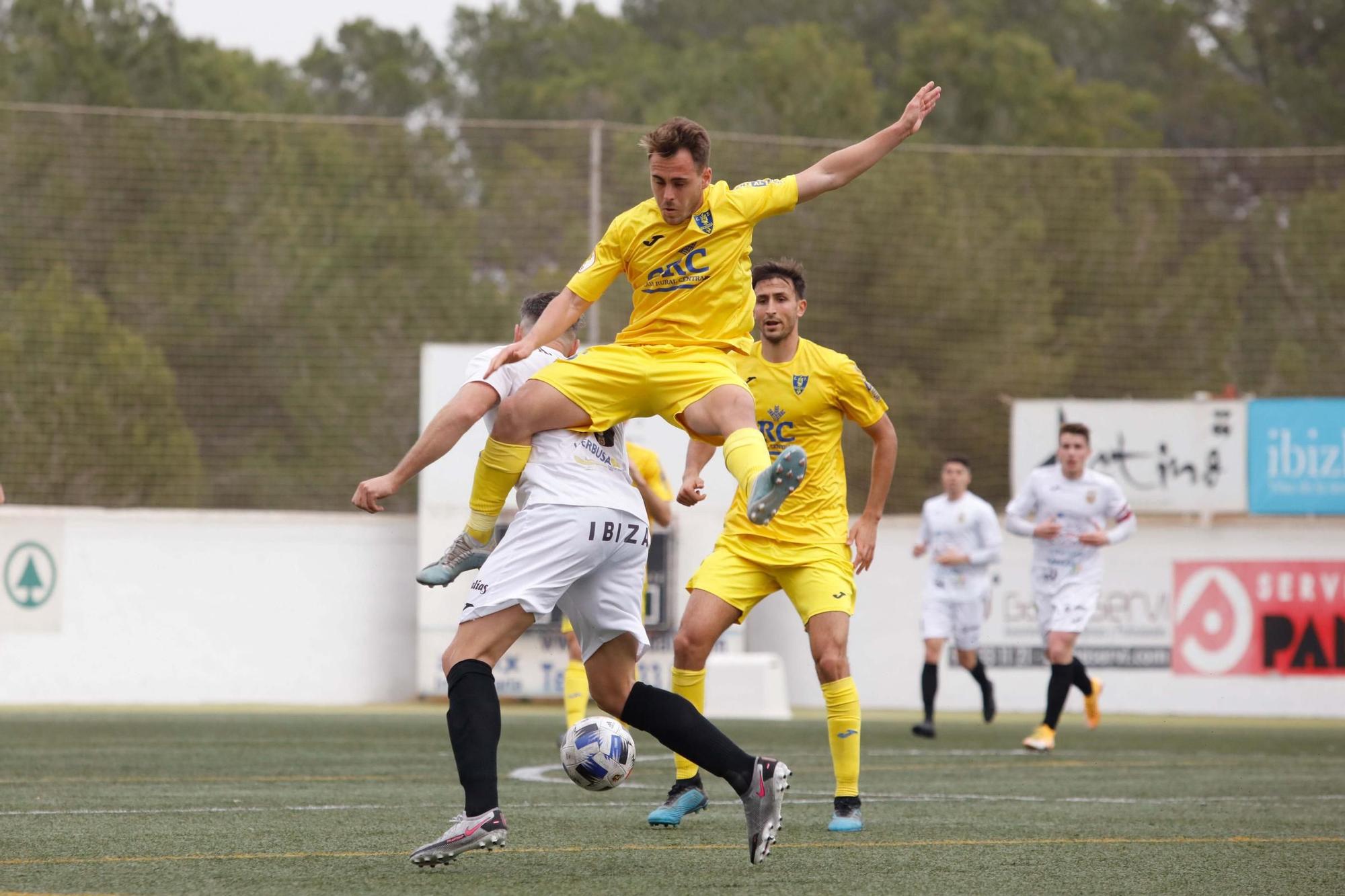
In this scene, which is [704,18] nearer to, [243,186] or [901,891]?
[243,186]

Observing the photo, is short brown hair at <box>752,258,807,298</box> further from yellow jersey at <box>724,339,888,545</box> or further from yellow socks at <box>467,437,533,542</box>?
yellow socks at <box>467,437,533,542</box>

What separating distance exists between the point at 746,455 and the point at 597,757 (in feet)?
3.55

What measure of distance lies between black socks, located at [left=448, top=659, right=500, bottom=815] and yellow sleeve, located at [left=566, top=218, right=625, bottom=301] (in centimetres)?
138

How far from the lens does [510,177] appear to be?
70.9 feet

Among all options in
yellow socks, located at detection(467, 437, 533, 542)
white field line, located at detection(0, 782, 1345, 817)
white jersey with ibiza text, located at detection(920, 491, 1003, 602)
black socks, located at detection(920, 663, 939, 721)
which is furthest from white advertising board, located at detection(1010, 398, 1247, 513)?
yellow socks, located at detection(467, 437, 533, 542)

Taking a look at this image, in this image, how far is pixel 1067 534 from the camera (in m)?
13.1

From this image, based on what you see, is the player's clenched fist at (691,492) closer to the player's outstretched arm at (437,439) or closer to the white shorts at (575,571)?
the white shorts at (575,571)

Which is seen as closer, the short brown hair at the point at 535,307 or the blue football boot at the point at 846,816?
the short brown hair at the point at 535,307

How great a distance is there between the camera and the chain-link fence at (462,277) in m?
20.7

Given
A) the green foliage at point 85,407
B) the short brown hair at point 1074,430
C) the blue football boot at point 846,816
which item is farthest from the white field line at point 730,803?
the green foliage at point 85,407

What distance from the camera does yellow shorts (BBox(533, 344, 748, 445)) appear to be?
19.8 ft

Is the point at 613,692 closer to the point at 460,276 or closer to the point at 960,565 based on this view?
the point at 960,565

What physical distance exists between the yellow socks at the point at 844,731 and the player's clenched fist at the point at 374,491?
7.81 feet

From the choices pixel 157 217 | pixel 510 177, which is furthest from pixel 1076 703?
pixel 157 217
